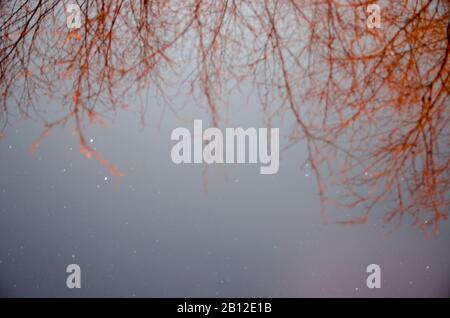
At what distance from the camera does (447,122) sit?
175 cm

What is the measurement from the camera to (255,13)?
6.03ft

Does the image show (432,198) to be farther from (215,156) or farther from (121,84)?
(121,84)

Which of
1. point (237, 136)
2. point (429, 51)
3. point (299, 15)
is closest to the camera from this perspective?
point (429, 51)

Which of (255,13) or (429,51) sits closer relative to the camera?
(429,51)

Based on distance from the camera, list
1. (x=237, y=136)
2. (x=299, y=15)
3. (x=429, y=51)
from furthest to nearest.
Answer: (x=237, y=136), (x=299, y=15), (x=429, y=51)

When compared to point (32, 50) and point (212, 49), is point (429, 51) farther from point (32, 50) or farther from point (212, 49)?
point (32, 50)

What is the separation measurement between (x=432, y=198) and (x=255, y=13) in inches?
36.6

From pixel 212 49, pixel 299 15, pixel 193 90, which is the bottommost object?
pixel 193 90

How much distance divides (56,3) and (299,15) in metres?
0.90
